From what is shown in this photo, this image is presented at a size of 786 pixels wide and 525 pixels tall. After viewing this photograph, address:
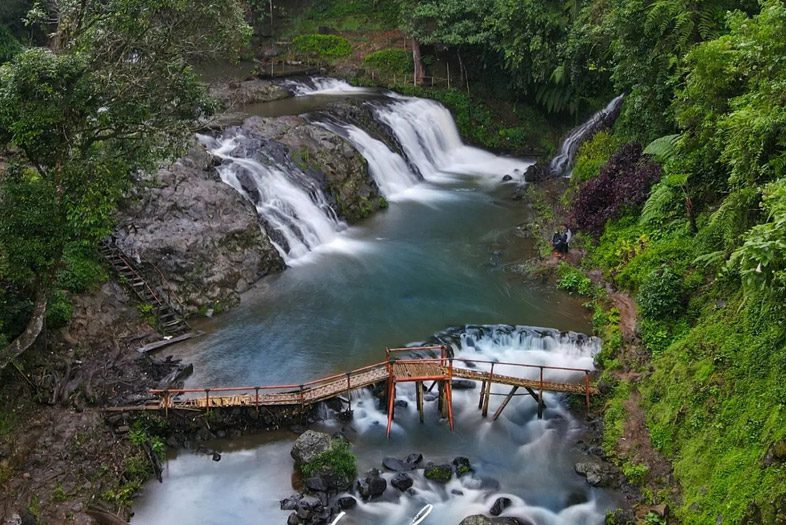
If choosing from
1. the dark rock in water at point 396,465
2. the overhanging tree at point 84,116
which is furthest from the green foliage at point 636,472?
the overhanging tree at point 84,116

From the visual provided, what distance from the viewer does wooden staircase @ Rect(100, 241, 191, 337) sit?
20438 mm

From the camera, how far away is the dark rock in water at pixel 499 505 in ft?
48.5

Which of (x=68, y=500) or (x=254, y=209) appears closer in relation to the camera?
(x=68, y=500)

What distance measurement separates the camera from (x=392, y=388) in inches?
677

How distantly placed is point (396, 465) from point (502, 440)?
3.02 m

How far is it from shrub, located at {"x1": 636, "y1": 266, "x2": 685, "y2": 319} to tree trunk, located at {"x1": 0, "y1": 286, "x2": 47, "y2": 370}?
1554 centimetres

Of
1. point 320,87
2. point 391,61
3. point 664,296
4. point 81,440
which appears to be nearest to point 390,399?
point 81,440

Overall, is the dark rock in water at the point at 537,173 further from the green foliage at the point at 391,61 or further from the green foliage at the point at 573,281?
the green foliage at the point at 391,61

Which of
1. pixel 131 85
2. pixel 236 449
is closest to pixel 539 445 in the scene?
pixel 236 449

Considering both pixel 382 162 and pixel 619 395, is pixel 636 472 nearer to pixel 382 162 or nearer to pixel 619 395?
pixel 619 395

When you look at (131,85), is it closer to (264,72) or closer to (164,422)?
(164,422)

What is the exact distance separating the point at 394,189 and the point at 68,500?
21991mm

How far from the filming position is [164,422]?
16.4 meters

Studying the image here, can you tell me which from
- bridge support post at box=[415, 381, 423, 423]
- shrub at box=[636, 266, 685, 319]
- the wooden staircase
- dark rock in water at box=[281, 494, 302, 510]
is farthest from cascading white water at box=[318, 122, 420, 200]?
dark rock in water at box=[281, 494, 302, 510]
